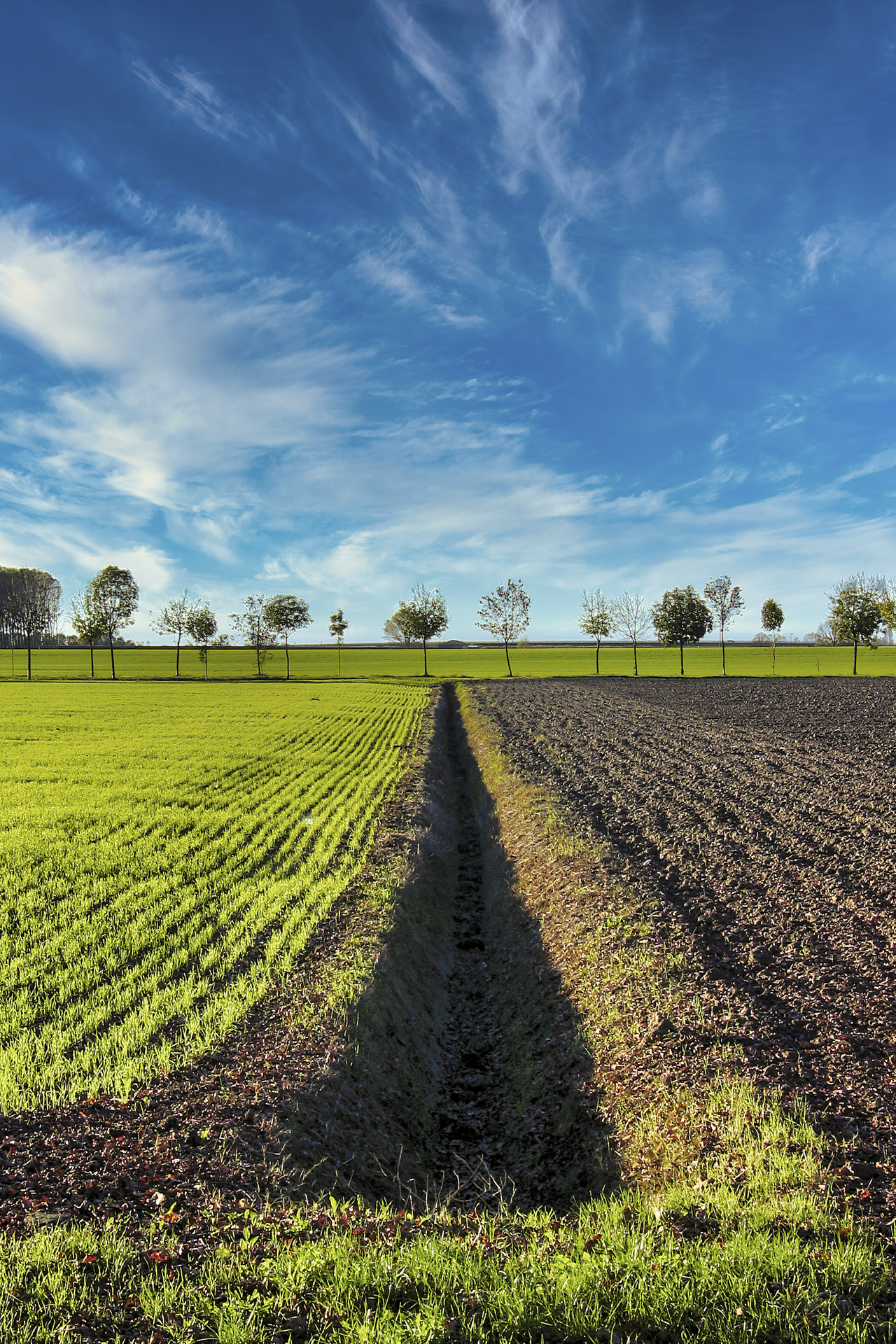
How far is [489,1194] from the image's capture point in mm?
6188

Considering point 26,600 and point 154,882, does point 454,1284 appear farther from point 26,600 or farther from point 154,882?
point 26,600

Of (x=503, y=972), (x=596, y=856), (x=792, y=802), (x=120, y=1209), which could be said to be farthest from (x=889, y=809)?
(x=120, y=1209)

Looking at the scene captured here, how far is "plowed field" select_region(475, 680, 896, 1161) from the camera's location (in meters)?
6.91

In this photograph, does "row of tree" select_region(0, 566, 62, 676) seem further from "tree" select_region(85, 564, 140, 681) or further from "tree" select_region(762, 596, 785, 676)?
"tree" select_region(762, 596, 785, 676)

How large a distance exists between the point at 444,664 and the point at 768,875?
327ft

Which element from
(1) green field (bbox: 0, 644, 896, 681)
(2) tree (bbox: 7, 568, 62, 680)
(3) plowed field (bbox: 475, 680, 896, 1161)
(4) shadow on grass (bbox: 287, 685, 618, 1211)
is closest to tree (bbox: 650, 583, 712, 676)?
(1) green field (bbox: 0, 644, 896, 681)

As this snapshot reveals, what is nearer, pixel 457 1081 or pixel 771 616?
pixel 457 1081

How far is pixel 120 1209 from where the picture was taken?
5148 mm

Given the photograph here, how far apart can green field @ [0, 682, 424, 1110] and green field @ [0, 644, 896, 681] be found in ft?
189

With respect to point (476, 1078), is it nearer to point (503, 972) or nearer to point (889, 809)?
point (503, 972)

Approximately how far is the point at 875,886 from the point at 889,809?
6147 mm

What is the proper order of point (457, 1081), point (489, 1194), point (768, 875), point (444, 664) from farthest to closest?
point (444, 664) < point (768, 875) < point (457, 1081) < point (489, 1194)

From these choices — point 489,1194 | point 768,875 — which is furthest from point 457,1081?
point 768,875

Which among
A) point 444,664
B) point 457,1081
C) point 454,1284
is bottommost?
point 457,1081
